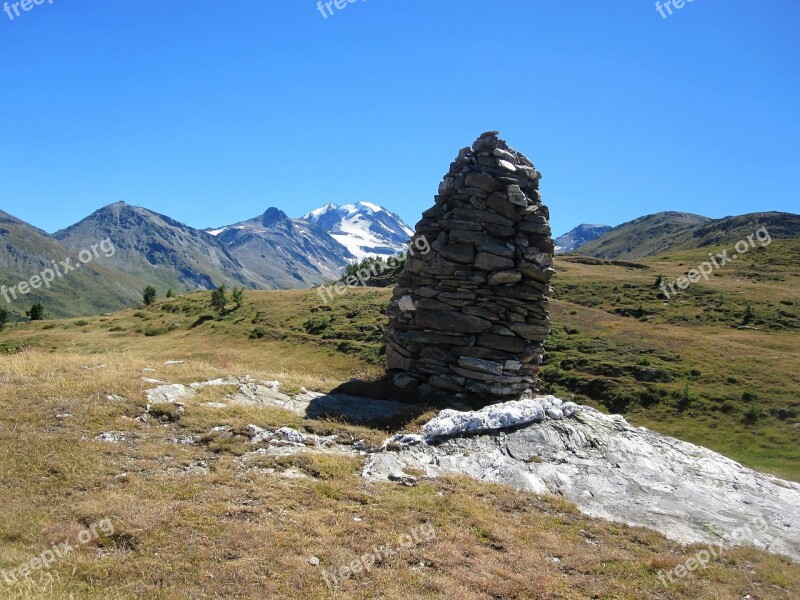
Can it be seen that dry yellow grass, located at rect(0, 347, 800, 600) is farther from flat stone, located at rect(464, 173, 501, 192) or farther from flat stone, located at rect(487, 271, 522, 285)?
flat stone, located at rect(464, 173, 501, 192)

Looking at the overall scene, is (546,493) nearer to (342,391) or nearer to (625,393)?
(342,391)

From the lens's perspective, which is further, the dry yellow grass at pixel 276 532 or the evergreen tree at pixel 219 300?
the evergreen tree at pixel 219 300

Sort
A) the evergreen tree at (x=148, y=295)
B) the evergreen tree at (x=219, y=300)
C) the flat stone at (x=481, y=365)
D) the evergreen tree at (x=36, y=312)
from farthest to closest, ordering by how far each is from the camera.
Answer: the evergreen tree at (x=148, y=295)
the evergreen tree at (x=36, y=312)
the evergreen tree at (x=219, y=300)
the flat stone at (x=481, y=365)

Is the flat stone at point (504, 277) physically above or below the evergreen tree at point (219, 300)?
below

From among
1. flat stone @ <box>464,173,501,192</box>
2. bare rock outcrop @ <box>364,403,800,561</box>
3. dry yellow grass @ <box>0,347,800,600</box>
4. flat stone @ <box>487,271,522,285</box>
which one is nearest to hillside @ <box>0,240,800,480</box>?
flat stone @ <box>487,271,522,285</box>

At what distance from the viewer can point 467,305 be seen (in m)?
19.0

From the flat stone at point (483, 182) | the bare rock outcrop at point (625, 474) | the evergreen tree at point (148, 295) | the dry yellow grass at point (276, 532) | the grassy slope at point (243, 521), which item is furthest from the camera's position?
the evergreen tree at point (148, 295)

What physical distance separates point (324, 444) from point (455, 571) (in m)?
6.21

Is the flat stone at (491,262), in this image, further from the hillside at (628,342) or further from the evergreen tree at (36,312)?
the evergreen tree at (36,312)

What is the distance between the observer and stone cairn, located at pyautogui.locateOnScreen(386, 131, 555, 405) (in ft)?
61.6

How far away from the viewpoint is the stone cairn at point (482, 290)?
61.6 ft

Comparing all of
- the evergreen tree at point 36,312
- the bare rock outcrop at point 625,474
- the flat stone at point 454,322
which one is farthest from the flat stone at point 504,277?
the evergreen tree at point 36,312

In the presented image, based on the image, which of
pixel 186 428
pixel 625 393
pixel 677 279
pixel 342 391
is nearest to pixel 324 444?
pixel 186 428

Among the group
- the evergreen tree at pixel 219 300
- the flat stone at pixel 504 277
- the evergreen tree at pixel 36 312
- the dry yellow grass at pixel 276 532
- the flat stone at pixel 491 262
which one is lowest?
the dry yellow grass at pixel 276 532
